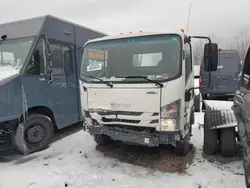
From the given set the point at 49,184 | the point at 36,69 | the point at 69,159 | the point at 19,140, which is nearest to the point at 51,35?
the point at 36,69

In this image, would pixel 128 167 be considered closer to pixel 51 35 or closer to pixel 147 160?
pixel 147 160

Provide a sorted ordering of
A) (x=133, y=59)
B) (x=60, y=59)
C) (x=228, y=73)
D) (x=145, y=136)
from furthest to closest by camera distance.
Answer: (x=228, y=73)
(x=60, y=59)
(x=133, y=59)
(x=145, y=136)

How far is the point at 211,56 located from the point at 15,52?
431cm

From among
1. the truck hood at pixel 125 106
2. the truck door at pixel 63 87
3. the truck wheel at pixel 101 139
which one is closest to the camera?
the truck hood at pixel 125 106

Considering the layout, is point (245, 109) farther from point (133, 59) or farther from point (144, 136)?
point (133, 59)

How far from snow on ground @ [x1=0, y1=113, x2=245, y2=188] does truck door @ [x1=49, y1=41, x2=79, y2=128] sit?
4.14ft

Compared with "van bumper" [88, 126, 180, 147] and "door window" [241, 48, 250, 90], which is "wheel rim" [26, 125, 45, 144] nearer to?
"van bumper" [88, 126, 180, 147]

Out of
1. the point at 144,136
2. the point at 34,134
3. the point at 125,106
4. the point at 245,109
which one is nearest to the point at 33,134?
the point at 34,134

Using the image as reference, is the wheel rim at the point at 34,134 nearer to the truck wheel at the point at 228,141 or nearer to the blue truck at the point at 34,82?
the blue truck at the point at 34,82

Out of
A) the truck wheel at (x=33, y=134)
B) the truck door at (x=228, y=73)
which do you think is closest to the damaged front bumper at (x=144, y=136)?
the truck wheel at (x=33, y=134)

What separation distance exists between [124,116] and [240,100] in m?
1.87

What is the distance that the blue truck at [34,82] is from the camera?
191 inches

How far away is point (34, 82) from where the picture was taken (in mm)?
5172

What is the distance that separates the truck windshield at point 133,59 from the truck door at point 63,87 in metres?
1.51
